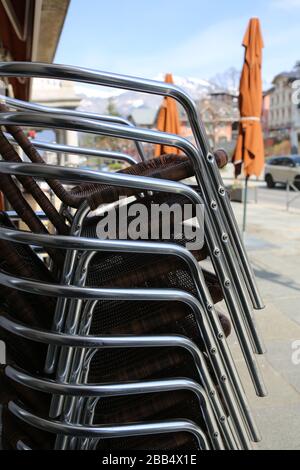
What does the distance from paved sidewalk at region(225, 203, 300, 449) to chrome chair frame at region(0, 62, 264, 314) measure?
1269 mm

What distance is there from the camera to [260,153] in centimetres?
702

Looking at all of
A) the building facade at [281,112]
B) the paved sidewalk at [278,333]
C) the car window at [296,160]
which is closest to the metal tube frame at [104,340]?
the paved sidewalk at [278,333]

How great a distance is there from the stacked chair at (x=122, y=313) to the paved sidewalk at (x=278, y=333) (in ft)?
3.30

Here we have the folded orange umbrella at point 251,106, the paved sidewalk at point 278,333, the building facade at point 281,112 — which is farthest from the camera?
the building facade at point 281,112

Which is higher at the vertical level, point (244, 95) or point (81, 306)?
point (244, 95)

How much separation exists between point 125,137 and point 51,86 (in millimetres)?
17792

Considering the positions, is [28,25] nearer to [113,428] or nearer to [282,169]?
[113,428]

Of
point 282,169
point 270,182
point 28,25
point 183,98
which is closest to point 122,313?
point 183,98

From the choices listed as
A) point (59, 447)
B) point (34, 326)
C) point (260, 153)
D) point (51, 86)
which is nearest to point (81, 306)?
point (34, 326)

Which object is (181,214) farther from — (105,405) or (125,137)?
(105,405)

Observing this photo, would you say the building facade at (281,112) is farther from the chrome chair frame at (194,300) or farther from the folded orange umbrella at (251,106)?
the chrome chair frame at (194,300)

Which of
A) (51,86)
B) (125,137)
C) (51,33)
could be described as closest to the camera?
(125,137)

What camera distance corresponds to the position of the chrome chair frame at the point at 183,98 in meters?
1.09

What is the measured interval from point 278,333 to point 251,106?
439 centimetres
